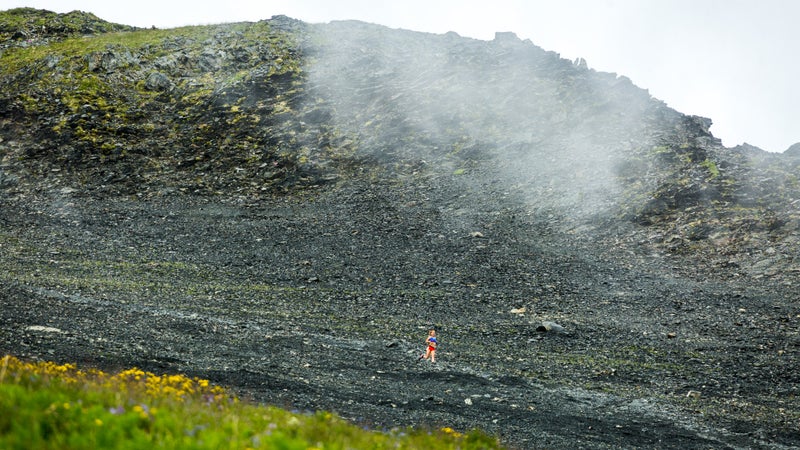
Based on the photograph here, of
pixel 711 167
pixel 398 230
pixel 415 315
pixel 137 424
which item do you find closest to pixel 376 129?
pixel 398 230

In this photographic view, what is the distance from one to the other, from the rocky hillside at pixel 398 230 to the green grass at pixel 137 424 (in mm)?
6196

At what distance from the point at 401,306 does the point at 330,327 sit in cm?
349

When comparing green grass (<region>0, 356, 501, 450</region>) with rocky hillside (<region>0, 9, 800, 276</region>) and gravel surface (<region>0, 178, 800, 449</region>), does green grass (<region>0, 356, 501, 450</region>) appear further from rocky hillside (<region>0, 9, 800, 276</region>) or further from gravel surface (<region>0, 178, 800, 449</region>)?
rocky hillside (<region>0, 9, 800, 276</region>)

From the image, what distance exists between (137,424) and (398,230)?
A: 81.8 feet

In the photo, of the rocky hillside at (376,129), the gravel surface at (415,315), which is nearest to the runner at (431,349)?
the gravel surface at (415,315)

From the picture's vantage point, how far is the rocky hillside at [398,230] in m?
15.5

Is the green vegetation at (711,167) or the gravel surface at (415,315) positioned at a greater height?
the green vegetation at (711,167)

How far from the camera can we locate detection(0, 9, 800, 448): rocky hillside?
15.5 m

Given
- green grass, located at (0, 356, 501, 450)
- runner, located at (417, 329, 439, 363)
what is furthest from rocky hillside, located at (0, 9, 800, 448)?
green grass, located at (0, 356, 501, 450)

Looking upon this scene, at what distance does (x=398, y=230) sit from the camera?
30250mm

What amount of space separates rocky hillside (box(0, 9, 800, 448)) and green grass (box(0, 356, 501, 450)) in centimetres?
620

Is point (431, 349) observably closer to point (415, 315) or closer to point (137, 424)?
point (415, 315)

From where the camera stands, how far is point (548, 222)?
30.6 m

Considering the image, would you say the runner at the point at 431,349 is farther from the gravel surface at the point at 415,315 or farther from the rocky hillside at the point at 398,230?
the rocky hillside at the point at 398,230
